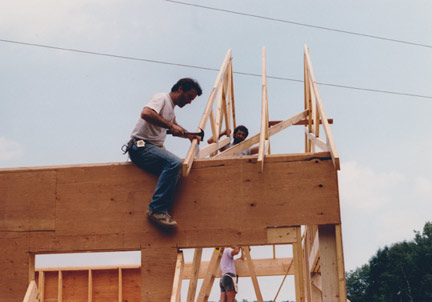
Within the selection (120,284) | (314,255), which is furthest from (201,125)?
(120,284)

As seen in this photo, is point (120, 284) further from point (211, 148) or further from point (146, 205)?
point (146, 205)

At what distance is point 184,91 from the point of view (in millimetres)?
5680

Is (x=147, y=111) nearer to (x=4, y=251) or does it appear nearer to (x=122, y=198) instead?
(x=122, y=198)

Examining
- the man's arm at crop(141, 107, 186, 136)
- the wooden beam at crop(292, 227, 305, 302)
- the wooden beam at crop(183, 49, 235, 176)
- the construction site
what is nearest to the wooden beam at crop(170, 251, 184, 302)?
the construction site

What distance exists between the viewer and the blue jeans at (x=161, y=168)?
216 inches

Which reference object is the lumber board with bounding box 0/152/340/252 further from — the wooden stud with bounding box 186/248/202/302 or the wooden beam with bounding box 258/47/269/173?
the wooden stud with bounding box 186/248/202/302

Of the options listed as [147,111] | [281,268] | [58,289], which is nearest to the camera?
[147,111]

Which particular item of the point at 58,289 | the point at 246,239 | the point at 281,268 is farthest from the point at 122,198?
the point at 281,268

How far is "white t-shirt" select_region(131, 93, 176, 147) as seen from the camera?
18.3ft

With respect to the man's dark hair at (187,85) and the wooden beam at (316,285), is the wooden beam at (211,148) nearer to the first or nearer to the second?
the man's dark hair at (187,85)

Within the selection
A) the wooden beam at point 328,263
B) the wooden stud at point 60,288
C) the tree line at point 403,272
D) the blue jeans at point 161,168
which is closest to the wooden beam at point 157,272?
the blue jeans at point 161,168

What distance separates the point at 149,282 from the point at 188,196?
94cm

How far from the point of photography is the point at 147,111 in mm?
5441

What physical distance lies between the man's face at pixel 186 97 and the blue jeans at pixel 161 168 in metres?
0.53
